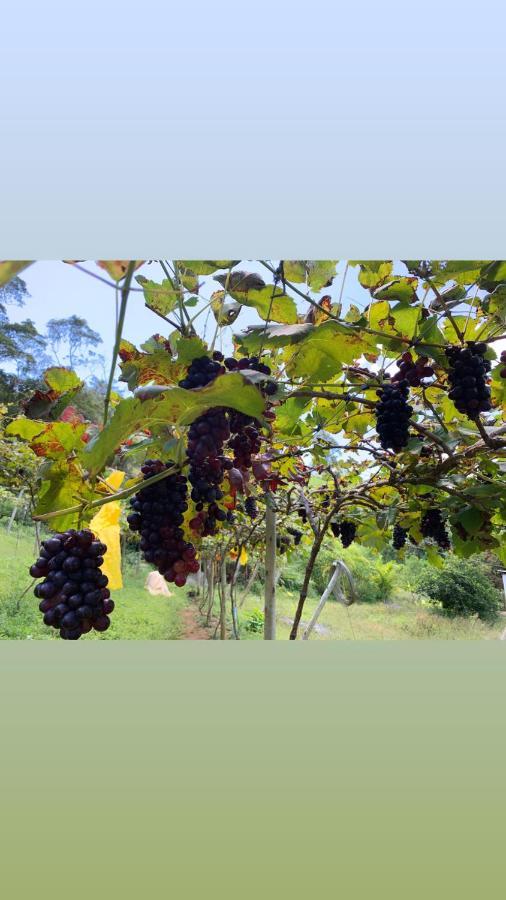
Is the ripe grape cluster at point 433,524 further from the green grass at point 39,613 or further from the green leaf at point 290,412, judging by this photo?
the green grass at point 39,613

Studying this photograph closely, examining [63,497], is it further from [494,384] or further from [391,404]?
[494,384]

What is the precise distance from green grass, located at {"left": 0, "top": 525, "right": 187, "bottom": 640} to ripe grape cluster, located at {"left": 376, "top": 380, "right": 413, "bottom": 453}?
3.25 meters

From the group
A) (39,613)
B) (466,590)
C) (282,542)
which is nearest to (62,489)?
(282,542)

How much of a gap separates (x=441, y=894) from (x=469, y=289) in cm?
85

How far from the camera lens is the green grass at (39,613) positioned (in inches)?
178

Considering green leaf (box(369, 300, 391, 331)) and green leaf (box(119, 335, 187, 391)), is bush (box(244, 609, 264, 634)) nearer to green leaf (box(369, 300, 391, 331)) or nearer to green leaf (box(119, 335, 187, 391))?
green leaf (box(369, 300, 391, 331))

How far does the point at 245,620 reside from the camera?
605cm

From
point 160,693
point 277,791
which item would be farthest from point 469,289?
point 160,693

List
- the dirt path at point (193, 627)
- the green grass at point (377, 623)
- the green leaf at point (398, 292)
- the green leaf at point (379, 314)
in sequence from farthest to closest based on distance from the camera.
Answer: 1. the green grass at point (377, 623)
2. the dirt path at point (193, 627)
3. the green leaf at point (379, 314)
4. the green leaf at point (398, 292)

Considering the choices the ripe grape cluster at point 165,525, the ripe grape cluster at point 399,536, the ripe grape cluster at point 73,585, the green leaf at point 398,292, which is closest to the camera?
the ripe grape cluster at point 73,585

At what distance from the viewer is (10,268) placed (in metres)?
0.40

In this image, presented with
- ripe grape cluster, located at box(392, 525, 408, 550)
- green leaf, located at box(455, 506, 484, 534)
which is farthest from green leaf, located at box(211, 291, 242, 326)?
ripe grape cluster, located at box(392, 525, 408, 550)

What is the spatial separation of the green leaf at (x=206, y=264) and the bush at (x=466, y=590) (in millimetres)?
8328

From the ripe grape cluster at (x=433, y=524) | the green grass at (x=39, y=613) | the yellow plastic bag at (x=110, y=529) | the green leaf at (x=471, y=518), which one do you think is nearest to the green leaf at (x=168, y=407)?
the yellow plastic bag at (x=110, y=529)
